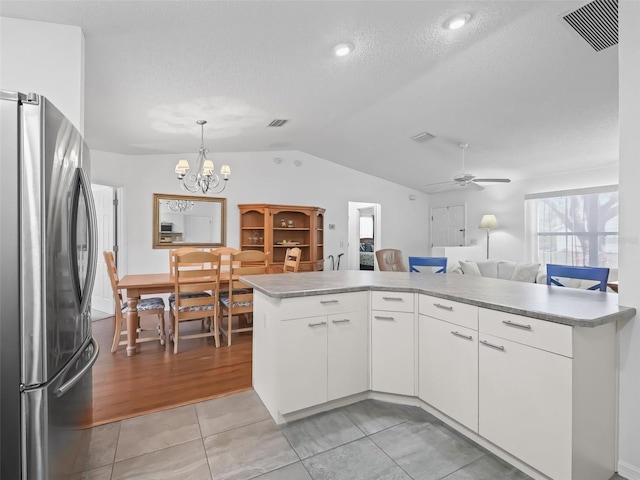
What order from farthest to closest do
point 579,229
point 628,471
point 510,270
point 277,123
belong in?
1. point 579,229
2. point 510,270
3. point 277,123
4. point 628,471

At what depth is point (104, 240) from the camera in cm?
502

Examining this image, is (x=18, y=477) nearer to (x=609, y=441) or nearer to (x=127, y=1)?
(x=127, y=1)

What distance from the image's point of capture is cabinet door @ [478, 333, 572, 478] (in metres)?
1.47

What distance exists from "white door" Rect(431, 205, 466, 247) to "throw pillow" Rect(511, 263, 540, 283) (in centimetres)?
271

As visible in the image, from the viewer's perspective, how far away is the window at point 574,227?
17.6ft

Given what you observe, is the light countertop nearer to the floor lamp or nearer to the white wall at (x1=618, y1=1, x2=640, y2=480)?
the white wall at (x1=618, y1=1, x2=640, y2=480)

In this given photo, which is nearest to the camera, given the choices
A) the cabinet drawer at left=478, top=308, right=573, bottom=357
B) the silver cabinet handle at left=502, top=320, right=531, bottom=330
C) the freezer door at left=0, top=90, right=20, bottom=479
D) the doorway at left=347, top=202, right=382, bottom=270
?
the freezer door at left=0, top=90, right=20, bottom=479

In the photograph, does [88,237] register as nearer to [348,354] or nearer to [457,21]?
[348,354]

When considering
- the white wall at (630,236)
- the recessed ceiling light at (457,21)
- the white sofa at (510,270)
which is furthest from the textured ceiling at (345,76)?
the white sofa at (510,270)

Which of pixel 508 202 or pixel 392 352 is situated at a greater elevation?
pixel 508 202

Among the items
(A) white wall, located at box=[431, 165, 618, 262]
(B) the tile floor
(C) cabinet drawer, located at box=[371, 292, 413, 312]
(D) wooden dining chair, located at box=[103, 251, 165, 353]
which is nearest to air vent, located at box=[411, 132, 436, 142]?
(A) white wall, located at box=[431, 165, 618, 262]

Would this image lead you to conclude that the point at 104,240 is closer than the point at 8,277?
No

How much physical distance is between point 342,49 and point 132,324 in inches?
126

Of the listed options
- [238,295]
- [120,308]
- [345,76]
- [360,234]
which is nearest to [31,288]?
[120,308]
